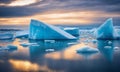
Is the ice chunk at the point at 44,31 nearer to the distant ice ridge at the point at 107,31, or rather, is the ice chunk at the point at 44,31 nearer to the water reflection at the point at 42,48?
the water reflection at the point at 42,48

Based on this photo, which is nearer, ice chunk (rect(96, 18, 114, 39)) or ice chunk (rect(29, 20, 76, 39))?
ice chunk (rect(29, 20, 76, 39))

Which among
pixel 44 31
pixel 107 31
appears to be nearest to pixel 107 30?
pixel 107 31

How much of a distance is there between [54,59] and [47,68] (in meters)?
1.92

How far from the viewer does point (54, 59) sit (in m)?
11.1

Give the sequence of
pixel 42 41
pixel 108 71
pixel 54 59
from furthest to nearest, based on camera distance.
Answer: pixel 42 41 → pixel 54 59 → pixel 108 71

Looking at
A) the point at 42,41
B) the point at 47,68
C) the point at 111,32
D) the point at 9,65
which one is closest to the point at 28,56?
the point at 9,65

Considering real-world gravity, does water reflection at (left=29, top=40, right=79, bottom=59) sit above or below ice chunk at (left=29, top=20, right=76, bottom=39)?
below

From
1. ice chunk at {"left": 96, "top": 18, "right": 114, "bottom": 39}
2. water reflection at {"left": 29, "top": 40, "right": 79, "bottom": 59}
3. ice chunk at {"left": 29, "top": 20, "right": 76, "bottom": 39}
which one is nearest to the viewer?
water reflection at {"left": 29, "top": 40, "right": 79, "bottom": 59}

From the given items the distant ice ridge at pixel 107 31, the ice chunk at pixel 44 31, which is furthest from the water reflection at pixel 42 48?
the distant ice ridge at pixel 107 31

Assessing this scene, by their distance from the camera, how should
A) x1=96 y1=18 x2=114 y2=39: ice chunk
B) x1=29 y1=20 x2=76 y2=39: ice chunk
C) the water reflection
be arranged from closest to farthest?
the water reflection
x1=29 y1=20 x2=76 y2=39: ice chunk
x1=96 y1=18 x2=114 y2=39: ice chunk

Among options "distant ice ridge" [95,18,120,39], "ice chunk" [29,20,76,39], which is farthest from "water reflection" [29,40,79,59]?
"distant ice ridge" [95,18,120,39]

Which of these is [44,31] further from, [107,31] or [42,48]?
[107,31]

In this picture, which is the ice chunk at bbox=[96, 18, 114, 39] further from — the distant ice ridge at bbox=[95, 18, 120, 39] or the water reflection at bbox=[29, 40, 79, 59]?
the water reflection at bbox=[29, 40, 79, 59]

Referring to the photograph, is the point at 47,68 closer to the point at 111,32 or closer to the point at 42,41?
the point at 42,41
